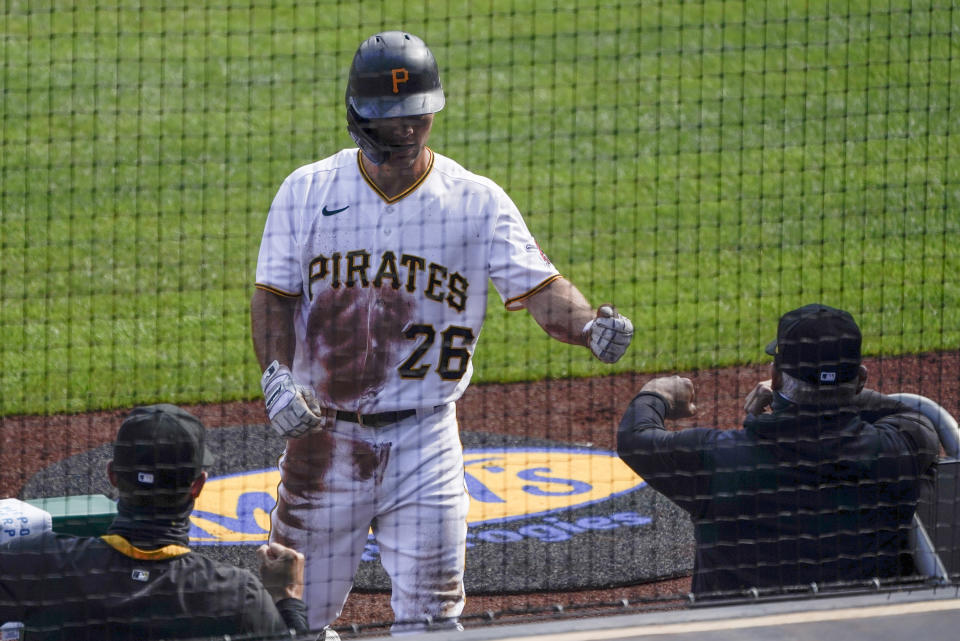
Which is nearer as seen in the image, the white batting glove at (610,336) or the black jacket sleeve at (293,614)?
the black jacket sleeve at (293,614)

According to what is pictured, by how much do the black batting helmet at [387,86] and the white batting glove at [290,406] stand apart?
739mm

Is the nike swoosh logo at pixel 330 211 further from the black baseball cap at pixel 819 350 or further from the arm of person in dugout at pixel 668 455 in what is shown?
the black baseball cap at pixel 819 350

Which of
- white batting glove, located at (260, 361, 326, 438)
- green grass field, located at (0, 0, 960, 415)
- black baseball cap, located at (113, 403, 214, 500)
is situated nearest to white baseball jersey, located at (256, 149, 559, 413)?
white batting glove, located at (260, 361, 326, 438)

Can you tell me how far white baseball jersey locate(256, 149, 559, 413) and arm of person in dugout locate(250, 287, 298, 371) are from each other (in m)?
0.04

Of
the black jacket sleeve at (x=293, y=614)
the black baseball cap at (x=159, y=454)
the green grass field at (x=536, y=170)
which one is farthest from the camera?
the green grass field at (x=536, y=170)

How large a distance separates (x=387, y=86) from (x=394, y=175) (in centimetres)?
30

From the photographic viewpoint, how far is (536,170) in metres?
11.2

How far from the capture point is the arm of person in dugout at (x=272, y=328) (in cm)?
439

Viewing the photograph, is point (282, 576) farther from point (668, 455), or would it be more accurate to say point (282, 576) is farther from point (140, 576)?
point (668, 455)

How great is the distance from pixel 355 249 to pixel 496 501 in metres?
2.16

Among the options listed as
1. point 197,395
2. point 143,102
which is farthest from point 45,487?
point 143,102

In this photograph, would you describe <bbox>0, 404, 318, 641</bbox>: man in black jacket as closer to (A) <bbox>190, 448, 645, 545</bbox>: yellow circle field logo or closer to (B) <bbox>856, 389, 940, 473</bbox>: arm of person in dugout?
(B) <bbox>856, 389, 940, 473</bbox>: arm of person in dugout

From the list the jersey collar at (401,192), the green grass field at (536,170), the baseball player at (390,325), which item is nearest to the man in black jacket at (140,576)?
the baseball player at (390,325)

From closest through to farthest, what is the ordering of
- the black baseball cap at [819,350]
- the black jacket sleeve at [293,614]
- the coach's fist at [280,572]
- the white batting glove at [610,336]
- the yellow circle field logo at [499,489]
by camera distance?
1. the black jacket sleeve at [293,614]
2. the coach's fist at [280,572]
3. the black baseball cap at [819,350]
4. the white batting glove at [610,336]
5. the yellow circle field logo at [499,489]
